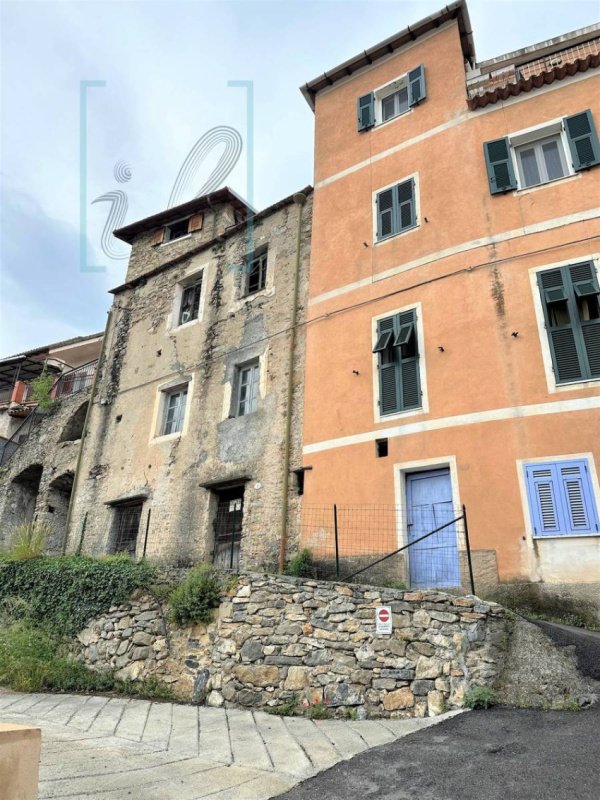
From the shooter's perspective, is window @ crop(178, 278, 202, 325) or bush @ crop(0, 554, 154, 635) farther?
window @ crop(178, 278, 202, 325)

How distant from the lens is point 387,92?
12539mm

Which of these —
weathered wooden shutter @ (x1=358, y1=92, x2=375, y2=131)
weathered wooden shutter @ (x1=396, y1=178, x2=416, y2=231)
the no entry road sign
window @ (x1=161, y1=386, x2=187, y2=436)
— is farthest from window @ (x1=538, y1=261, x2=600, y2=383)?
window @ (x1=161, y1=386, x2=187, y2=436)

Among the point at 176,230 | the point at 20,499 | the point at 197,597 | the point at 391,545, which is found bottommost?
the point at 197,597

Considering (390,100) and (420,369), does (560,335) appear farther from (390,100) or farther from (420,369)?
(390,100)

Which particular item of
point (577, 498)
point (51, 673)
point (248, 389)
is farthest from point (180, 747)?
point (248, 389)

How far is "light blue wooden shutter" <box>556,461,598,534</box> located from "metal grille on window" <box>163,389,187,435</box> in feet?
28.7

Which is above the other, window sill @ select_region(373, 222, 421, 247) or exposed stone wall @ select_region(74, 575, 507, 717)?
window sill @ select_region(373, 222, 421, 247)

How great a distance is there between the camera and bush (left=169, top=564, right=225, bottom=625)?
7.30 meters

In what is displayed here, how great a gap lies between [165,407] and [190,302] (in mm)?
3323

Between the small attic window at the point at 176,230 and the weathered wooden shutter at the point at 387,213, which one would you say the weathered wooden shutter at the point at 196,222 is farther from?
the weathered wooden shutter at the point at 387,213

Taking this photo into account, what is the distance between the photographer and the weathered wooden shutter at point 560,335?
316 inches

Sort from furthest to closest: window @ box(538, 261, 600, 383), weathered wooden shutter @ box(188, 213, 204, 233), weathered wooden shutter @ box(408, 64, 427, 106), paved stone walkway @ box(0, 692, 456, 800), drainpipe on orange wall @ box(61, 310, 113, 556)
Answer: weathered wooden shutter @ box(188, 213, 204, 233) < drainpipe on orange wall @ box(61, 310, 113, 556) < weathered wooden shutter @ box(408, 64, 427, 106) < window @ box(538, 261, 600, 383) < paved stone walkway @ box(0, 692, 456, 800)

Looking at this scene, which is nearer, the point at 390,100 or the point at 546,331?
the point at 546,331

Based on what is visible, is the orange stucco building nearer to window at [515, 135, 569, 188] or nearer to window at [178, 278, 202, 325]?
window at [515, 135, 569, 188]
